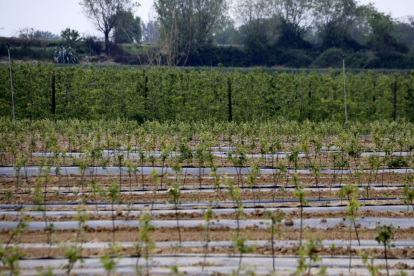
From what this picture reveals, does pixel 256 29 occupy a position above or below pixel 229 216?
above

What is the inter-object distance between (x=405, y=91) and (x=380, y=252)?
62.9 feet

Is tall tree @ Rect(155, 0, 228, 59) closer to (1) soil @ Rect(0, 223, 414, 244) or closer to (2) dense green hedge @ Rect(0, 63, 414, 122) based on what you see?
(2) dense green hedge @ Rect(0, 63, 414, 122)

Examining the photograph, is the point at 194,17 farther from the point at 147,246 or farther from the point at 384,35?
the point at 147,246

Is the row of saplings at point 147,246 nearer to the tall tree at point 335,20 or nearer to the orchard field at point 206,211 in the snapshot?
the orchard field at point 206,211

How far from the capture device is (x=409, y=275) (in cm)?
397

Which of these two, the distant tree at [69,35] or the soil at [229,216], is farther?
the distant tree at [69,35]

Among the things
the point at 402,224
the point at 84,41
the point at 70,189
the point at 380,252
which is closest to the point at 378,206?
the point at 402,224

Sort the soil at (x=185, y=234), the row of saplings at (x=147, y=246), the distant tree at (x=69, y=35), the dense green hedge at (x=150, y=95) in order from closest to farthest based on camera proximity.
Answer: the row of saplings at (x=147, y=246), the soil at (x=185, y=234), the dense green hedge at (x=150, y=95), the distant tree at (x=69, y=35)

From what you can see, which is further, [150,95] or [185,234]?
[150,95]

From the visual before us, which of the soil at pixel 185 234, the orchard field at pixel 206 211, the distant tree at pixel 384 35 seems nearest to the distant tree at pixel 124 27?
the distant tree at pixel 384 35

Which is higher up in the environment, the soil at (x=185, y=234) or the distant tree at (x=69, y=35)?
the distant tree at (x=69, y=35)

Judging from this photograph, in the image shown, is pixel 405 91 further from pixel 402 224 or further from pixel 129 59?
pixel 129 59

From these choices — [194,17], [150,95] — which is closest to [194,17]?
[194,17]

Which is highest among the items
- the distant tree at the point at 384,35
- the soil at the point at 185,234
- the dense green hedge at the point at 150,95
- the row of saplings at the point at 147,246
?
the distant tree at the point at 384,35
